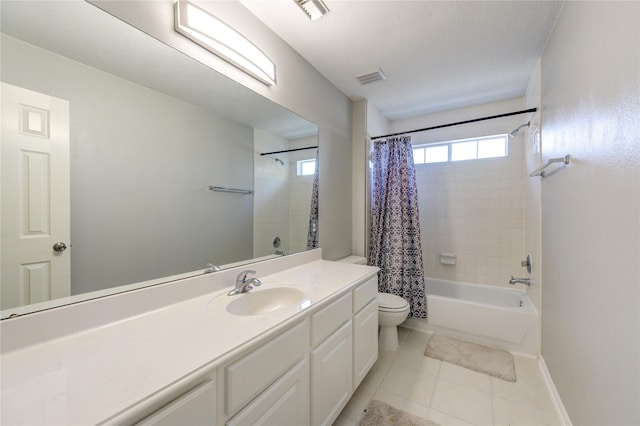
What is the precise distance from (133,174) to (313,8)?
132 cm

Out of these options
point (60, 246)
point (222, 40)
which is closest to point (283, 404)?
point (60, 246)

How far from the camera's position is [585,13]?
1.19 meters

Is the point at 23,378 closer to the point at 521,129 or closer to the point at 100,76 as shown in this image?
the point at 100,76

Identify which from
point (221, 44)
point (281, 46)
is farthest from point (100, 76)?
point (281, 46)

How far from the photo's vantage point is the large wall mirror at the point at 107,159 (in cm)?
78

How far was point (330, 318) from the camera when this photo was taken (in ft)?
4.21

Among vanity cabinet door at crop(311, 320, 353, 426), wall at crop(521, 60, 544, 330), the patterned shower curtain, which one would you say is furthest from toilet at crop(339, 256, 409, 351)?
wall at crop(521, 60, 544, 330)

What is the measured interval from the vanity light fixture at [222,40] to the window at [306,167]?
0.61 metres

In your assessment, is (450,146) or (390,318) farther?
A: (450,146)

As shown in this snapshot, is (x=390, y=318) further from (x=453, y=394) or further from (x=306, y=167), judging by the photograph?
(x=306, y=167)

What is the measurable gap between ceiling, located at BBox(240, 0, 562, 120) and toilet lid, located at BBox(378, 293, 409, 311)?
1.99 metres

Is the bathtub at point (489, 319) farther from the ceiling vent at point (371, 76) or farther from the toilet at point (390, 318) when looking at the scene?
the ceiling vent at point (371, 76)

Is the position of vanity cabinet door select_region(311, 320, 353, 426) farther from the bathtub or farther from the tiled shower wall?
the tiled shower wall

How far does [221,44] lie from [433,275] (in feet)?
10.2
